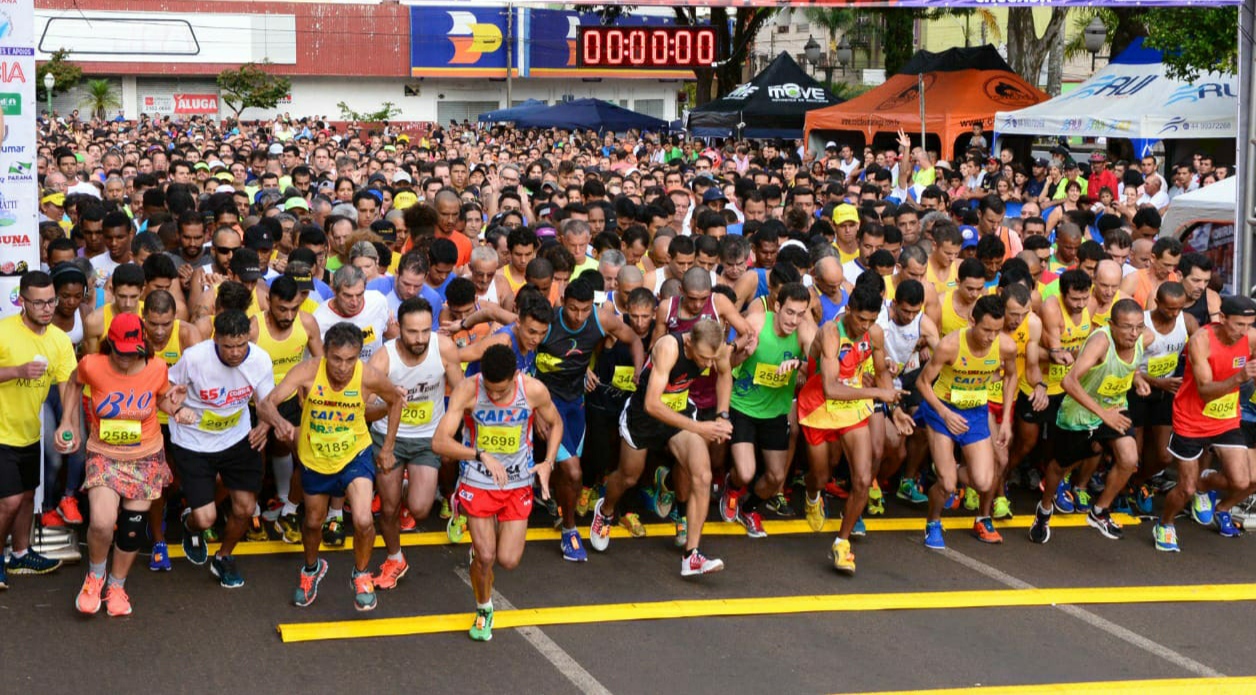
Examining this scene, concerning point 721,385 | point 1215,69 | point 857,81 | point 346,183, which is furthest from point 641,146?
point 857,81

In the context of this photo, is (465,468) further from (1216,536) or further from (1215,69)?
(1215,69)

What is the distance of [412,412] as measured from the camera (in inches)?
310

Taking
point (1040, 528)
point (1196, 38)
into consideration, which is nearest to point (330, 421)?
point (1040, 528)

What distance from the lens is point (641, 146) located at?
28.2m

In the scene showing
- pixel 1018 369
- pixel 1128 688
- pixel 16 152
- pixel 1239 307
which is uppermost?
pixel 16 152

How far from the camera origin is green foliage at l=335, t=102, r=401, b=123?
56594 mm

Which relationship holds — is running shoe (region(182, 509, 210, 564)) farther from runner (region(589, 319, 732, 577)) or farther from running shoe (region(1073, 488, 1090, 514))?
running shoe (region(1073, 488, 1090, 514))

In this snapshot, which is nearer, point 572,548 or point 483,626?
point 483,626

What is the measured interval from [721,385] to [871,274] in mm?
1328

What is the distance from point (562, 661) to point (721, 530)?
259 cm

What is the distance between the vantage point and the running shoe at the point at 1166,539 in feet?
29.8

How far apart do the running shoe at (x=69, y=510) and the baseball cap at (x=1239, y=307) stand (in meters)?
7.23

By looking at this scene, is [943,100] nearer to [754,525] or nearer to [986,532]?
[986,532]

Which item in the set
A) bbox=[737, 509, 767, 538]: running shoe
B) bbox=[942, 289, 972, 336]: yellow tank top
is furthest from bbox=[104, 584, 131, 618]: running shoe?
bbox=[942, 289, 972, 336]: yellow tank top
